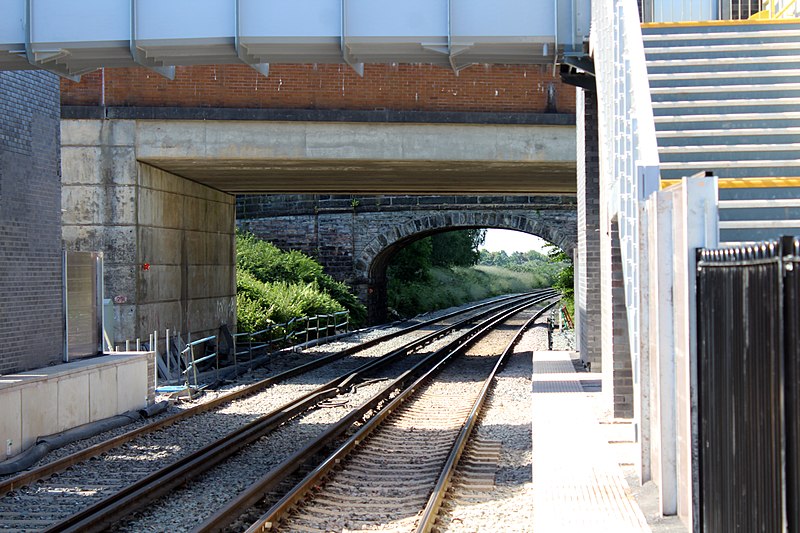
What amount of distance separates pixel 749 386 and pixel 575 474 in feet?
11.3

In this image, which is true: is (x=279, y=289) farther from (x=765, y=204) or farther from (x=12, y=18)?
(x=765, y=204)

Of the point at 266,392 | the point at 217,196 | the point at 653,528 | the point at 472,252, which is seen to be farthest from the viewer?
the point at 472,252

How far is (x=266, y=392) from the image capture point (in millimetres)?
16281

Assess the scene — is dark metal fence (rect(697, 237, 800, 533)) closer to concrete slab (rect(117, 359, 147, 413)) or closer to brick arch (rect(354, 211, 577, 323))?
A: concrete slab (rect(117, 359, 147, 413))

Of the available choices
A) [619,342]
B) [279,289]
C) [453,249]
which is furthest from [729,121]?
[453,249]

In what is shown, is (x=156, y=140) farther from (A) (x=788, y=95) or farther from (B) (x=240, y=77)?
(A) (x=788, y=95)

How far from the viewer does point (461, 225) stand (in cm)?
3647

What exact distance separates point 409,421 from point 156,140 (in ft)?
26.0

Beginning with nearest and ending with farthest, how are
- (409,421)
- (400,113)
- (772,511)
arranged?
1. (772,511)
2. (409,421)
3. (400,113)

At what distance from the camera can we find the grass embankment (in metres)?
43.8

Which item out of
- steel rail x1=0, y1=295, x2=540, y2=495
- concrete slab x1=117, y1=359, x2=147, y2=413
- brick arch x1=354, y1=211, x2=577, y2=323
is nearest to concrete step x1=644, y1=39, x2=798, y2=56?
steel rail x1=0, y1=295, x2=540, y2=495

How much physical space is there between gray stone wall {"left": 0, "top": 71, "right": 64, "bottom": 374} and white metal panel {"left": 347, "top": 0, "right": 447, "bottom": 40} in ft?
13.3

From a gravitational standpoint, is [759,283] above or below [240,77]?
below

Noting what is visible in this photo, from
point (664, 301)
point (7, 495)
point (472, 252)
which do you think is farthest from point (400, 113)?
point (472, 252)
